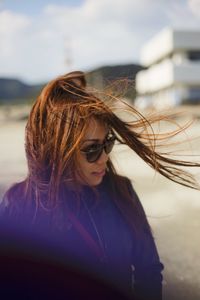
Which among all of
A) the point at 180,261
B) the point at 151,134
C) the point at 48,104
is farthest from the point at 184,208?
the point at 48,104

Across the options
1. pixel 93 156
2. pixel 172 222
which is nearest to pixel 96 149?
pixel 93 156

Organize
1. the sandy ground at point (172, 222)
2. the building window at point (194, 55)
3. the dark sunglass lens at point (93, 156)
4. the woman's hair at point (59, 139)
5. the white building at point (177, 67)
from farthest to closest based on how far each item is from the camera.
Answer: the building window at point (194, 55), the white building at point (177, 67), the sandy ground at point (172, 222), the dark sunglass lens at point (93, 156), the woman's hair at point (59, 139)

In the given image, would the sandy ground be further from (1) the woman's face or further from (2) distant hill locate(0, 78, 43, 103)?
(2) distant hill locate(0, 78, 43, 103)

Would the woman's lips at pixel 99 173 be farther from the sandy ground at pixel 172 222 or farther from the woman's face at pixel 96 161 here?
the sandy ground at pixel 172 222

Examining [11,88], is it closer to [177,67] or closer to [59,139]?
[177,67]

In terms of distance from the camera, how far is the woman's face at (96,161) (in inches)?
67.2

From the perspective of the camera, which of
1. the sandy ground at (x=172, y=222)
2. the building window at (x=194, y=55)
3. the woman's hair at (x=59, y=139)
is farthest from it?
the building window at (x=194, y=55)

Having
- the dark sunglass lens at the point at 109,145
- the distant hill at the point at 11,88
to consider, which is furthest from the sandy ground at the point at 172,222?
the distant hill at the point at 11,88

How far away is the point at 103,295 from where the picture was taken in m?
1.79

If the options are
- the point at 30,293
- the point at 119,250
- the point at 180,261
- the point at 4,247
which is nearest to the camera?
the point at 30,293

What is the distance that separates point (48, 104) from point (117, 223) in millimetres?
504

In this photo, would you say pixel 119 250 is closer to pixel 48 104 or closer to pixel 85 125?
pixel 85 125

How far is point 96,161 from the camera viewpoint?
175 centimetres

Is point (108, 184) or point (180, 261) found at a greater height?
point (108, 184)
